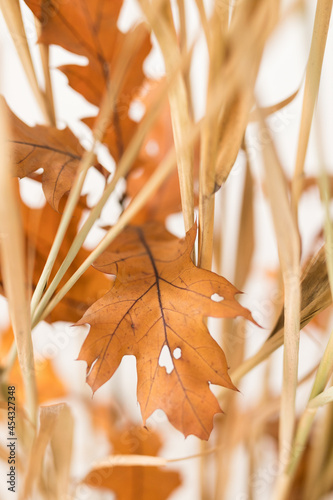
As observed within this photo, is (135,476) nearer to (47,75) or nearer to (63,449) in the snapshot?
(63,449)

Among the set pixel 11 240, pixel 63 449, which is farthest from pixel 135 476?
pixel 11 240

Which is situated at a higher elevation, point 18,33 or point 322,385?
point 18,33

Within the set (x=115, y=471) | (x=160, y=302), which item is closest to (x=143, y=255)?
(x=160, y=302)

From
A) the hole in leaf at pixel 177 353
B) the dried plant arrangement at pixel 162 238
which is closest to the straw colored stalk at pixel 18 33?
the dried plant arrangement at pixel 162 238

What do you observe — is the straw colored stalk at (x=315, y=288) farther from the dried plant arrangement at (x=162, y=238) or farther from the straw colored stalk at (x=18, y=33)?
the straw colored stalk at (x=18, y=33)

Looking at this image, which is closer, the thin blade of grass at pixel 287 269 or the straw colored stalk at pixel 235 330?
the thin blade of grass at pixel 287 269

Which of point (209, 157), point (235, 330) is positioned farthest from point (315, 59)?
point (235, 330)

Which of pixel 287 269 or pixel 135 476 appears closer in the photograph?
pixel 287 269
